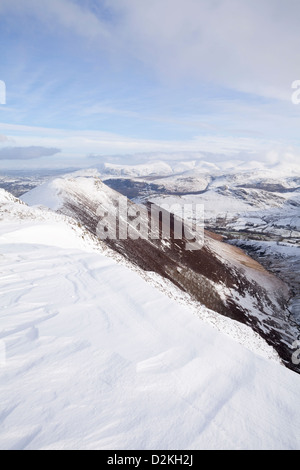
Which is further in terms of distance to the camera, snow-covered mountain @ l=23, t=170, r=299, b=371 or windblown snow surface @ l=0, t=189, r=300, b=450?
snow-covered mountain @ l=23, t=170, r=299, b=371

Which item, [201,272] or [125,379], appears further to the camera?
[201,272]

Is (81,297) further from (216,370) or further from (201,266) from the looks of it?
(201,266)

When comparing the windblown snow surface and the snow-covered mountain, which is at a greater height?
the windblown snow surface

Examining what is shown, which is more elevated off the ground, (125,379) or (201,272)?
(125,379)
